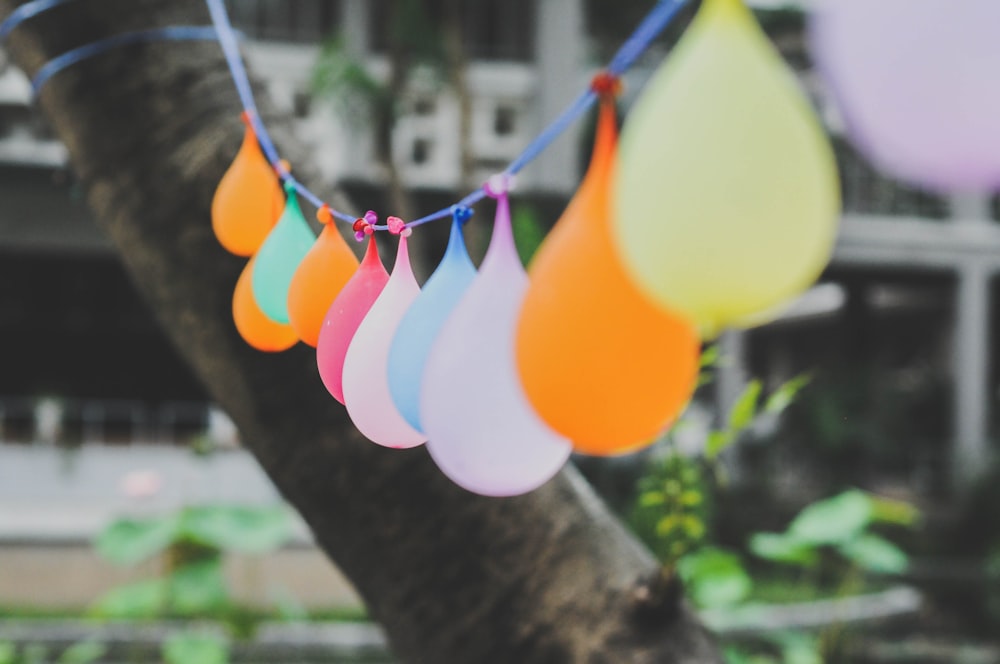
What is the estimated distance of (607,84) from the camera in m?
0.29

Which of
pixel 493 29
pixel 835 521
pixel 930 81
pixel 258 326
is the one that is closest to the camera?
pixel 930 81

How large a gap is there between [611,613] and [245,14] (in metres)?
5.66

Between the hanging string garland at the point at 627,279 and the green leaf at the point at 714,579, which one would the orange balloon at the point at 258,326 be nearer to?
the hanging string garland at the point at 627,279

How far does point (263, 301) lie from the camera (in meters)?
0.54

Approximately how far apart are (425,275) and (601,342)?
311 cm

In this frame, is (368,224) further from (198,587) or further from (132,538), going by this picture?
(132,538)

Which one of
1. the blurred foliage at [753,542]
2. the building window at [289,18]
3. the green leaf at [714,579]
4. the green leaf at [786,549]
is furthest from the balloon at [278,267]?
the building window at [289,18]

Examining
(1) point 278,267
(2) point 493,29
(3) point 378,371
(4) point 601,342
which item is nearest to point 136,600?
(1) point 278,267

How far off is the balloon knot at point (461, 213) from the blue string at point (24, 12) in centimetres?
63

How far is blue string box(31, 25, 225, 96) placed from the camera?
0.83m

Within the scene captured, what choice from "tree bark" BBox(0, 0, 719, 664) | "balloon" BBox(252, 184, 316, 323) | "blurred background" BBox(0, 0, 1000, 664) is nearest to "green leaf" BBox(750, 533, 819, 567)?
"blurred background" BBox(0, 0, 1000, 664)

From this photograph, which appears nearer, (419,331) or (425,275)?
(419,331)

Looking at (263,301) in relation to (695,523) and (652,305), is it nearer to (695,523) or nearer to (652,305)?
(652,305)

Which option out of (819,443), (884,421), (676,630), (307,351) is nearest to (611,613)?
(676,630)
